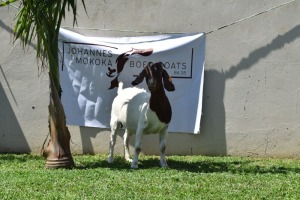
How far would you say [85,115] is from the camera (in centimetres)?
1034

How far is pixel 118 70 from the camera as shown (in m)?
10.2

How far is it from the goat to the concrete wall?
1.38 metres

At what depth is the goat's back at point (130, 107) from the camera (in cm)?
881

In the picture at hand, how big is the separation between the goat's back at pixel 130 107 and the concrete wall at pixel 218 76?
132cm

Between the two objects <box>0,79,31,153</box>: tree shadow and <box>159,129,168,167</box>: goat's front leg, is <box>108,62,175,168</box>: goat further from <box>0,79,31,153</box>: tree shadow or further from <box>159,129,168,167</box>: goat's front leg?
<box>0,79,31,153</box>: tree shadow

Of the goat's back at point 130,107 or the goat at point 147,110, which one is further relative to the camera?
the goat's back at point 130,107

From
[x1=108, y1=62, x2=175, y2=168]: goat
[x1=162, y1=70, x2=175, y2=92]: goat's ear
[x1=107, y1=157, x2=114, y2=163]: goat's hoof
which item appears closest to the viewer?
[x1=108, y1=62, x2=175, y2=168]: goat

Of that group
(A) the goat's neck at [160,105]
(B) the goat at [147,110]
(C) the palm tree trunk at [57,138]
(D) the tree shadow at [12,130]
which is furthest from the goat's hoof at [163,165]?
(D) the tree shadow at [12,130]

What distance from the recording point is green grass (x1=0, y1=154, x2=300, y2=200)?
6.49 meters

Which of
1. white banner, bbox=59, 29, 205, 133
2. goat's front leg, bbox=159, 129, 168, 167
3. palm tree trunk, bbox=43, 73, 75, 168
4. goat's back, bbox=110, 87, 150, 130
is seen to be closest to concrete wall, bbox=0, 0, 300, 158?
white banner, bbox=59, 29, 205, 133

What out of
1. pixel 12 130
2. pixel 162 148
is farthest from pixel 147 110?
pixel 12 130

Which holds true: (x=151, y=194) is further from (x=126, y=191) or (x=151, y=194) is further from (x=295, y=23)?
(x=295, y=23)

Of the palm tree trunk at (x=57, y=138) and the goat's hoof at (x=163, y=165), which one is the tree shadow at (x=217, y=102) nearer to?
the goat's hoof at (x=163, y=165)

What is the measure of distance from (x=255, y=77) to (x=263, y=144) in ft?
4.14
